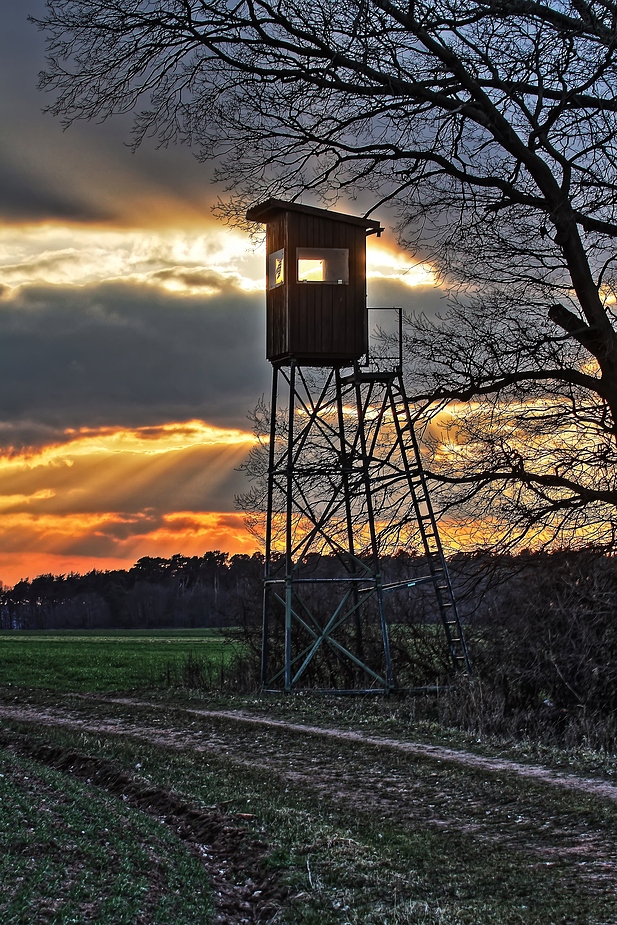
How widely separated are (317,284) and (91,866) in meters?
16.2

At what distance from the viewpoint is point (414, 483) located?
71.2 ft

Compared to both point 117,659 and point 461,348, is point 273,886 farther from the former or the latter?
point 117,659

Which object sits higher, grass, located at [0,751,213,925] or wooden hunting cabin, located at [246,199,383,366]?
wooden hunting cabin, located at [246,199,383,366]

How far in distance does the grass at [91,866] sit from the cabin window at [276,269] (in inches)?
564

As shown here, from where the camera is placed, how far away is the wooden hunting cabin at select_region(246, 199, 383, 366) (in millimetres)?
22500

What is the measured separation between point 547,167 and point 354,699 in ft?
34.8

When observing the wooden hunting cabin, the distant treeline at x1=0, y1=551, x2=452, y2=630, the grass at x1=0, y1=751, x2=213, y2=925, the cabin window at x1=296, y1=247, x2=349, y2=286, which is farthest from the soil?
the distant treeline at x1=0, y1=551, x2=452, y2=630

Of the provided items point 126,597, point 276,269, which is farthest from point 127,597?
point 276,269

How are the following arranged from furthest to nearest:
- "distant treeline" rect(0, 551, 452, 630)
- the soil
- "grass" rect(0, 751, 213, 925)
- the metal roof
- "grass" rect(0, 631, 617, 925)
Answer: "distant treeline" rect(0, 551, 452, 630), the metal roof, the soil, "grass" rect(0, 631, 617, 925), "grass" rect(0, 751, 213, 925)

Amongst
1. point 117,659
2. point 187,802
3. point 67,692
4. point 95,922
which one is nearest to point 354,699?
point 67,692

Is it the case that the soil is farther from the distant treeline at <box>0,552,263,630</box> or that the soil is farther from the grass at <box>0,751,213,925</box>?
the distant treeline at <box>0,552,263,630</box>

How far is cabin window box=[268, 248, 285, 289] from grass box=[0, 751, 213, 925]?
1432 centimetres

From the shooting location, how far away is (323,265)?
74.9ft

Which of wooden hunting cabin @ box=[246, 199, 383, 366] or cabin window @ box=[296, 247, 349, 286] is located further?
cabin window @ box=[296, 247, 349, 286]
